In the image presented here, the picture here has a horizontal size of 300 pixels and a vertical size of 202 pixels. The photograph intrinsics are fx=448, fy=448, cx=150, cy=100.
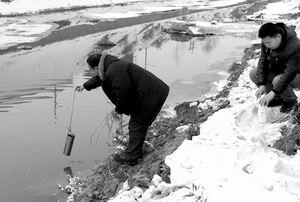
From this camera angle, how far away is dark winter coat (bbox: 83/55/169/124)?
5148 mm

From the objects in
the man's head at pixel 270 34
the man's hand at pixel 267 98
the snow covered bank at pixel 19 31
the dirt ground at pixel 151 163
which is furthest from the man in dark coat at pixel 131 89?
the snow covered bank at pixel 19 31

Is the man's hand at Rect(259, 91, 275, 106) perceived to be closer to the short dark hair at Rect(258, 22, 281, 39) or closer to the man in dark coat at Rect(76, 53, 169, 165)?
the short dark hair at Rect(258, 22, 281, 39)

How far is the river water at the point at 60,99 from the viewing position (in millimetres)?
7156

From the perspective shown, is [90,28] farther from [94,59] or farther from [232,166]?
[232,166]

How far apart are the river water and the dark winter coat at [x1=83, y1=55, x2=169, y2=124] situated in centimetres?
189

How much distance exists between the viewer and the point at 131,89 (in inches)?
208

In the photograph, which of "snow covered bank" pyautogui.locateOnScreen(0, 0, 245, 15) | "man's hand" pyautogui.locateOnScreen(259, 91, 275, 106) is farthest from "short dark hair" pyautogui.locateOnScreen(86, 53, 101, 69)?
"snow covered bank" pyautogui.locateOnScreen(0, 0, 245, 15)

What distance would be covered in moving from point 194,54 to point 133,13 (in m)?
15.1

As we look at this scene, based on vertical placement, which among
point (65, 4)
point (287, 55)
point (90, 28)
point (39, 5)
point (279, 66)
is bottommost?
point (65, 4)

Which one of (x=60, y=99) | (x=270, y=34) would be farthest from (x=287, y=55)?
(x=60, y=99)

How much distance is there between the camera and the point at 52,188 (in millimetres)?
6652

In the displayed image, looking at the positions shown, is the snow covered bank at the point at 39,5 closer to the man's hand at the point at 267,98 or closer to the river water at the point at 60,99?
the river water at the point at 60,99

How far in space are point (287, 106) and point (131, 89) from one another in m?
1.82

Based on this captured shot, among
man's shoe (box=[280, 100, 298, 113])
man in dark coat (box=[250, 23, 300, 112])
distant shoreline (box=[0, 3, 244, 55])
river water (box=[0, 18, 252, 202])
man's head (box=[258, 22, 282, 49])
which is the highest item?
man's head (box=[258, 22, 282, 49])
